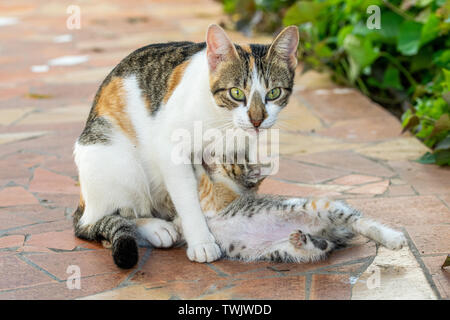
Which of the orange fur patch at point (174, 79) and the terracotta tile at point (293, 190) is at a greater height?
the orange fur patch at point (174, 79)

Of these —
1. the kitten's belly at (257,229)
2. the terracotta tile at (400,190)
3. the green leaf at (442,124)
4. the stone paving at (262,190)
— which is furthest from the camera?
the green leaf at (442,124)

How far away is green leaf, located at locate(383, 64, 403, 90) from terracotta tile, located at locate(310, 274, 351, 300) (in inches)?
125

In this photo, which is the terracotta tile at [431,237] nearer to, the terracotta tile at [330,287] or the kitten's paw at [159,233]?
the terracotta tile at [330,287]

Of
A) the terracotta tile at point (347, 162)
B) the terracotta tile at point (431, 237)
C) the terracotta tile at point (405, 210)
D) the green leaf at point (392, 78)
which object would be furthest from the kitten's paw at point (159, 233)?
the green leaf at point (392, 78)

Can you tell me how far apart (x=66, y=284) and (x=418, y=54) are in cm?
384

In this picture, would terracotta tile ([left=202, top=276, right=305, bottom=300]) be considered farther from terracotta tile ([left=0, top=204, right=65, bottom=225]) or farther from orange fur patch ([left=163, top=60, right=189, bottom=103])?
terracotta tile ([left=0, top=204, right=65, bottom=225])

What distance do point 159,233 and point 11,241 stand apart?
817mm

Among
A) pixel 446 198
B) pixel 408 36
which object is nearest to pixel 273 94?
pixel 446 198

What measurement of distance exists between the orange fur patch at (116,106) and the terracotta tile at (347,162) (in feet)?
5.35

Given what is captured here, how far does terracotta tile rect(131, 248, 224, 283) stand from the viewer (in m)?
2.86

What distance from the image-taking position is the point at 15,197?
3.92 m

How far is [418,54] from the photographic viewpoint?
17.7 ft

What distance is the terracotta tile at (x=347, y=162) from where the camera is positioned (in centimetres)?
423
